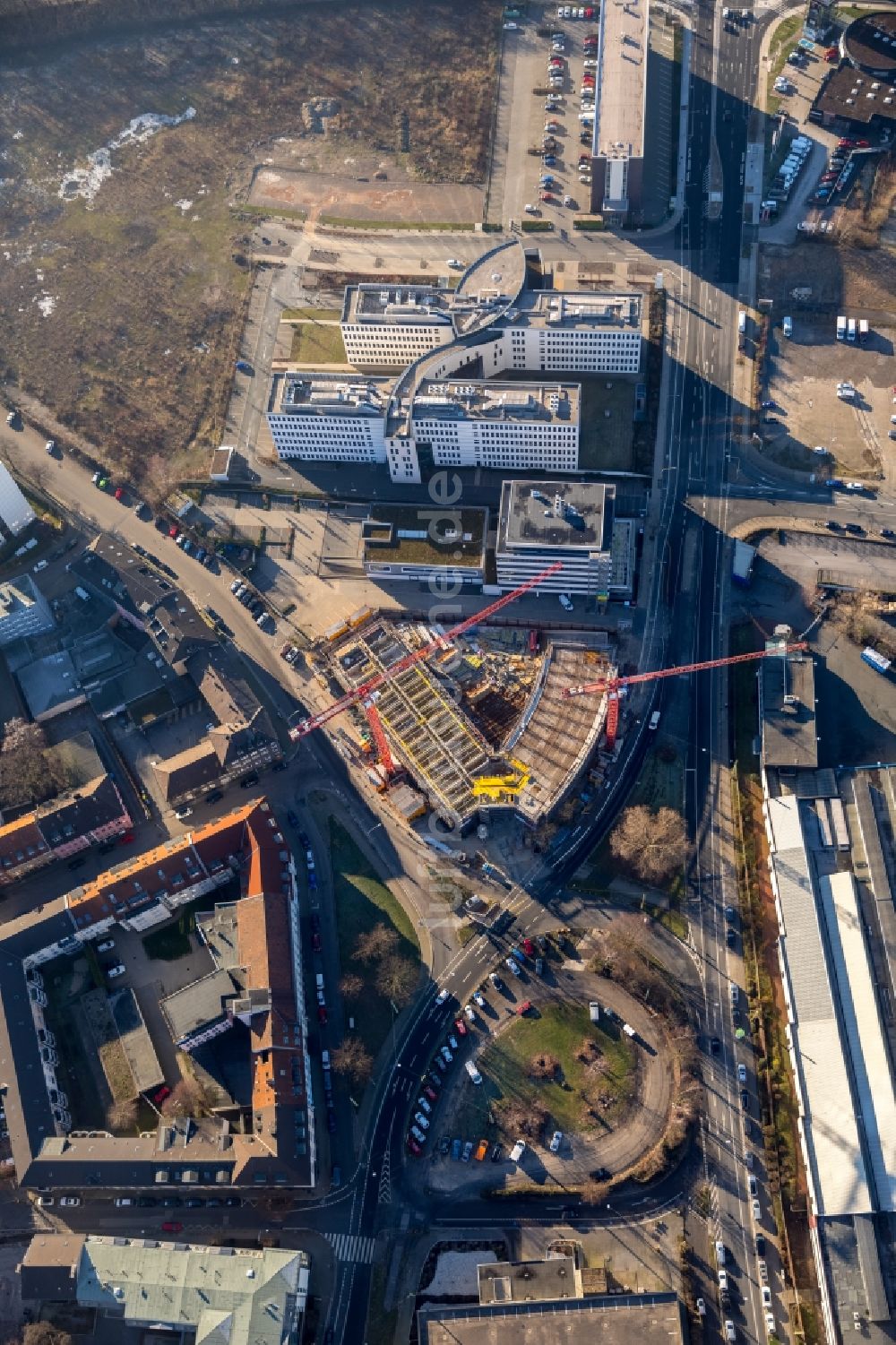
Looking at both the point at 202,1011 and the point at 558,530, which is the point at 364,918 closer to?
the point at 202,1011

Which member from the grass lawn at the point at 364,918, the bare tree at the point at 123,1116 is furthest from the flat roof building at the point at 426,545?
the bare tree at the point at 123,1116

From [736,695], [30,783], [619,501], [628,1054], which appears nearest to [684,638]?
[736,695]

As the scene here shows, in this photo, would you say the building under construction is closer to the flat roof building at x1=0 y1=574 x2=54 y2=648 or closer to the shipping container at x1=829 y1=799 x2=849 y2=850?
the shipping container at x1=829 y1=799 x2=849 y2=850

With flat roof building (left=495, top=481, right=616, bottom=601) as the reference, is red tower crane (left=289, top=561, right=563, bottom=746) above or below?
below

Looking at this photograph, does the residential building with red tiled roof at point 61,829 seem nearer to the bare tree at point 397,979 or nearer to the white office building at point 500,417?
the bare tree at point 397,979

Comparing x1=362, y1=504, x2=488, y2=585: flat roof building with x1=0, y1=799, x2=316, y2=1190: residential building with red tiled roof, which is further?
x1=362, y1=504, x2=488, y2=585: flat roof building

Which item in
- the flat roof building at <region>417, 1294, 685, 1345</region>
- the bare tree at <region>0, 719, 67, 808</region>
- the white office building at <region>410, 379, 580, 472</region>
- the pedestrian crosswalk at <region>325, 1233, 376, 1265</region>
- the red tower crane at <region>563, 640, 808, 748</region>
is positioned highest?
the white office building at <region>410, 379, 580, 472</region>

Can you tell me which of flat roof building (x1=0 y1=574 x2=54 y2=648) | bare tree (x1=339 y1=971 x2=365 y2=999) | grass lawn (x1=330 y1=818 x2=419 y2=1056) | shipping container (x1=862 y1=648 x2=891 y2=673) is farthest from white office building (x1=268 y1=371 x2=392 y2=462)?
bare tree (x1=339 y1=971 x2=365 y2=999)
